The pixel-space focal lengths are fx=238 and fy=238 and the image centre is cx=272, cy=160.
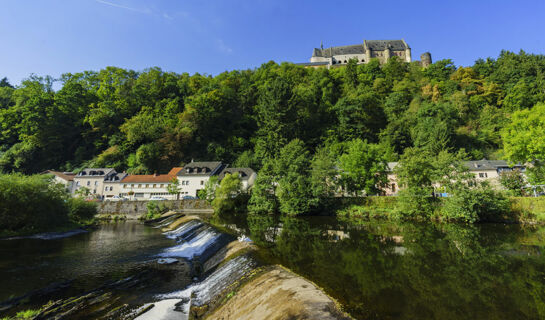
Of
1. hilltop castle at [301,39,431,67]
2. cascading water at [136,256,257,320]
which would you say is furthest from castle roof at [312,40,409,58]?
cascading water at [136,256,257,320]

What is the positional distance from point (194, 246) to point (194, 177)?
35.9 metres

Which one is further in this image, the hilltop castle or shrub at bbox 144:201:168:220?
the hilltop castle

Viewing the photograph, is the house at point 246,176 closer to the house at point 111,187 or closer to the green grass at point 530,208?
the house at point 111,187

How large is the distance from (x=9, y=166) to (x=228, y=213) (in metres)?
56.4

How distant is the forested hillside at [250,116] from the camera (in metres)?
52.6

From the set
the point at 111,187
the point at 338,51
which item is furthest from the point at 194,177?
the point at 338,51

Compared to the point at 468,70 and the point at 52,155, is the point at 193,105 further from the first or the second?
the point at 468,70

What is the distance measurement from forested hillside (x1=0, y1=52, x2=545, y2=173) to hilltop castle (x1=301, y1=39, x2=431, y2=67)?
2490 centimetres

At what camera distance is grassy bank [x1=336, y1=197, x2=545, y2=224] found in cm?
2298

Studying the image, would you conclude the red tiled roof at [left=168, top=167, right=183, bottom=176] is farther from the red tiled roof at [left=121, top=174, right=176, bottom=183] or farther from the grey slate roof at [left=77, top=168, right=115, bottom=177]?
the grey slate roof at [left=77, top=168, right=115, bottom=177]

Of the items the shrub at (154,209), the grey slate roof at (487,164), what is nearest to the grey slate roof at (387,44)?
the grey slate roof at (487,164)

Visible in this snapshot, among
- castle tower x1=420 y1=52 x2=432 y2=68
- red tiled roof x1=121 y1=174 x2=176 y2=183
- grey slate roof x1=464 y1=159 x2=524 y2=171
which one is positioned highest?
castle tower x1=420 y1=52 x2=432 y2=68

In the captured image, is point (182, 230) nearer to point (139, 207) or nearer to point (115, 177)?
point (139, 207)

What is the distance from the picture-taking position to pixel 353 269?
408 inches
